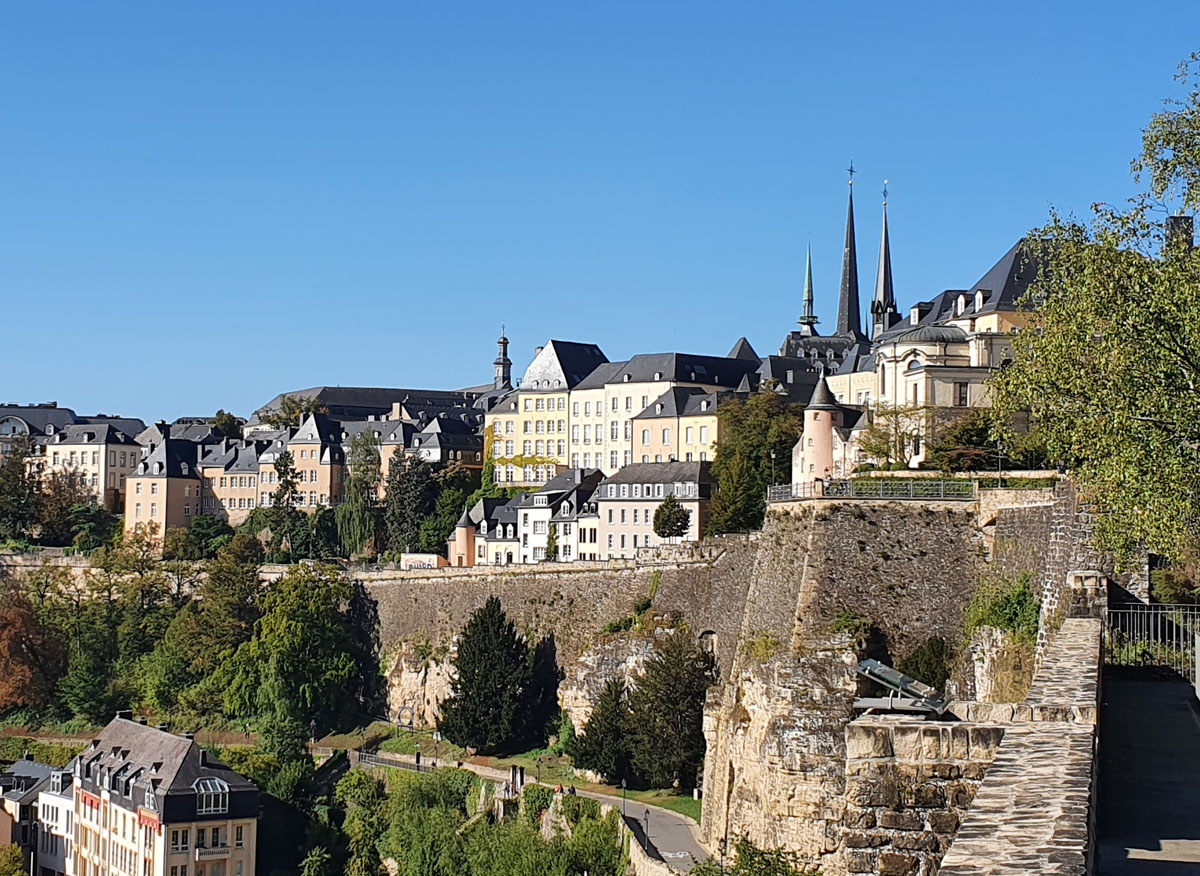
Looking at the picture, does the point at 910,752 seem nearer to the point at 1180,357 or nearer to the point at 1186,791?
the point at 1186,791

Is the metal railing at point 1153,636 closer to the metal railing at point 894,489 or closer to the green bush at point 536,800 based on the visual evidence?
the metal railing at point 894,489

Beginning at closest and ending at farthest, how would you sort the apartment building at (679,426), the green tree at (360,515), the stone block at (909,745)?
the stone block at (909,745), the apartment building at (679,426), the green tree at (360,515)

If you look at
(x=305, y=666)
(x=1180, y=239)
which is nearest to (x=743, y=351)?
(x=305, y=666)

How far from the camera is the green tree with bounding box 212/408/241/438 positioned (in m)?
103

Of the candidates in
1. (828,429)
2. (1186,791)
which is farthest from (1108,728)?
(828,429)

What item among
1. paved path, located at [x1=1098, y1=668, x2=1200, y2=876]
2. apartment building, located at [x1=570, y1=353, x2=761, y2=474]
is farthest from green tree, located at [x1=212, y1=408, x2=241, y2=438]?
paved path, located at [x1=1098, y1=668, x2=1200, y2=876]

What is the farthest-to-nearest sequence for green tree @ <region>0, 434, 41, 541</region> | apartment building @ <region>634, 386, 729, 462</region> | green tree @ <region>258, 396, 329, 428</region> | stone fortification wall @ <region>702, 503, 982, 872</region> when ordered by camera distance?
green tree @ <region>258, 396, 329, 428</region>, green tree @ <region>0, 434, 41, 541</region>, apartment building @ <region>634, 386, 729, 462</region>, stone fortification wall @ <region>702, 503, 982, 872</region>

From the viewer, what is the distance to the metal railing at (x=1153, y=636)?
19828 mm

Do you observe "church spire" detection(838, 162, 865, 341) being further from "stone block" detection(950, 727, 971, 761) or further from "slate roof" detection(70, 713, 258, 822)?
"stone block" detection(950, 727, 971, 761)

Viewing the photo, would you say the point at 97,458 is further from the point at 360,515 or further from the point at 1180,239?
the point at 1180,239

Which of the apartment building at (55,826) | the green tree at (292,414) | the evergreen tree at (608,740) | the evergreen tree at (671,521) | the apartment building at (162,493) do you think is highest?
the green tree at (292,414)

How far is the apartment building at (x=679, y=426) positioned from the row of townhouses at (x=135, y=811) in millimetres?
28943

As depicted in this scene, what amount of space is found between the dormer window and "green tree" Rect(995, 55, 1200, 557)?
111ft

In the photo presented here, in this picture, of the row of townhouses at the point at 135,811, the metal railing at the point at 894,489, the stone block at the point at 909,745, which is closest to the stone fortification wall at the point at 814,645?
the metal railing at the point at 894,489
